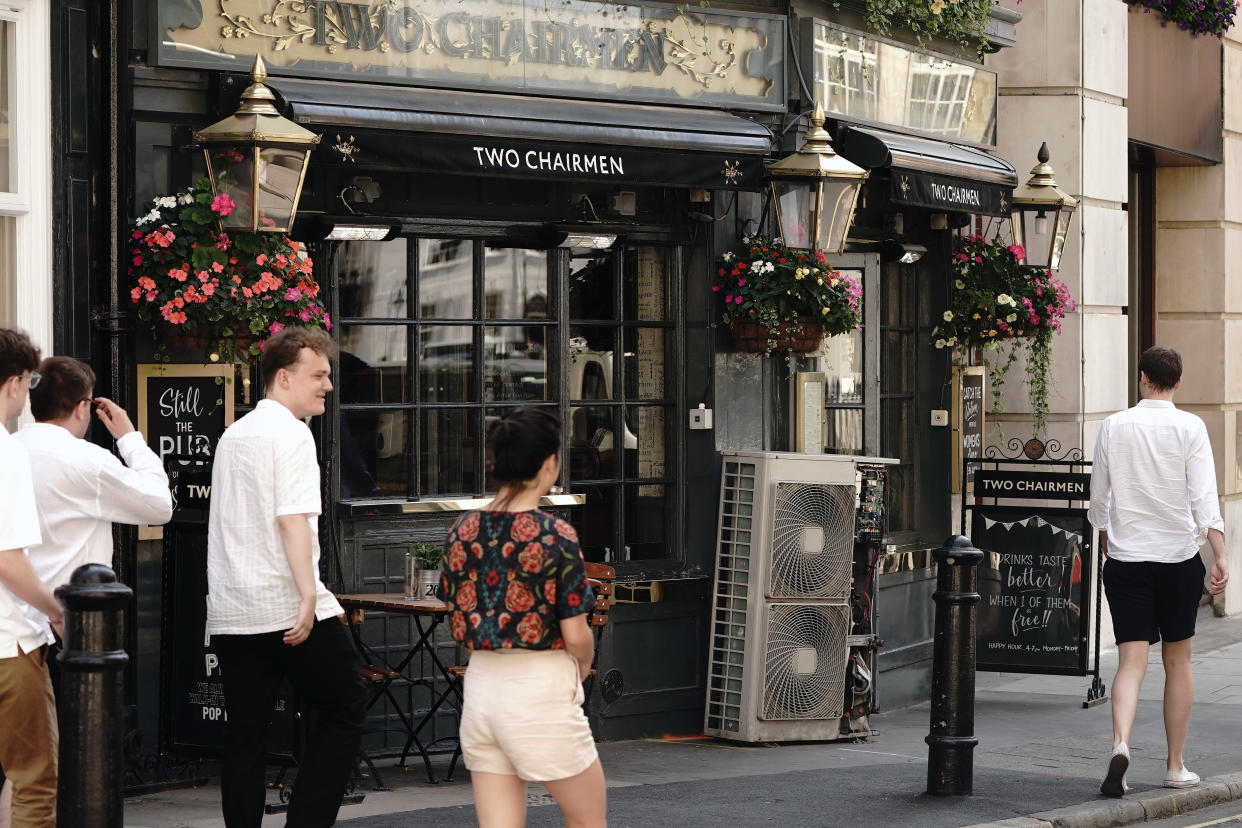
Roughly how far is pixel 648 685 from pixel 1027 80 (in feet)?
19.8

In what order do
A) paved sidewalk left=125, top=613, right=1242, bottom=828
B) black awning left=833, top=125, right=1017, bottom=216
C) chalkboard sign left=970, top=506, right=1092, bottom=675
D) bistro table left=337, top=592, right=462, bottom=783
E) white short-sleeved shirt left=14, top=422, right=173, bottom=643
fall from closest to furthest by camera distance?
white short-sleeved shirt left=14, top=422, right=173, bottom=643
paved sidewalk left=125, top=613, right=1242, bottom=828
bistro table left=337, top=592, right=462, bottom=783
black awning left=833, top=125, right=1017, bottom=216
chalkboard sign left=970, top=506, right=1092, bottom=675

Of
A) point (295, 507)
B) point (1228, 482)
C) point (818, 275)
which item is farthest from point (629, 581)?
point (1228, 482)

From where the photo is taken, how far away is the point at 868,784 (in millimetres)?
8070

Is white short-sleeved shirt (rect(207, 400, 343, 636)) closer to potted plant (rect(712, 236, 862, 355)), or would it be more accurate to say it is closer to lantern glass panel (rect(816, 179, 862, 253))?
potted plant (rect(712, 236, 862, 355))

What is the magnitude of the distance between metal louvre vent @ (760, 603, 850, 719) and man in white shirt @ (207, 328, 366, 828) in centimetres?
368

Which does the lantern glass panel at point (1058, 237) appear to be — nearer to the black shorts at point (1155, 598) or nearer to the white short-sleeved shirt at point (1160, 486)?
the white short-sleeved shirt at point (1160, 486)

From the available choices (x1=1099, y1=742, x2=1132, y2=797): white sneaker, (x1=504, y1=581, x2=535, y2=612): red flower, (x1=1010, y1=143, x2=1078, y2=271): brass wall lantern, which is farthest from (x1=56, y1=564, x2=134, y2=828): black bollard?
(x1=1010, y1=143, x2=1078, y2=271): brass wall lantern

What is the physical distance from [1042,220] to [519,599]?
746 cm

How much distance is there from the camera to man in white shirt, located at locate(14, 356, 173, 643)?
5.75 meters

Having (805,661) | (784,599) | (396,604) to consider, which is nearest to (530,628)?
(396,604)

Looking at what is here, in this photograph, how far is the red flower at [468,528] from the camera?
501cm

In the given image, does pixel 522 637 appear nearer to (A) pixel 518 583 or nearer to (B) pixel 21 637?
(A) pixel 518 583

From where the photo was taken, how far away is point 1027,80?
43.6ft

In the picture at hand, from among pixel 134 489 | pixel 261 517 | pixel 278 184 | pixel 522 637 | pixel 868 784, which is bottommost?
pixel 868 784
